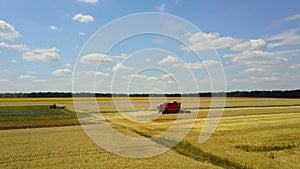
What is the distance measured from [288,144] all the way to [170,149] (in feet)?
22.2

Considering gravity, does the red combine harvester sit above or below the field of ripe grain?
above

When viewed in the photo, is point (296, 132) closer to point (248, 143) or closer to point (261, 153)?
point (248, 143)

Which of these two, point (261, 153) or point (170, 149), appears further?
point (170, 149)

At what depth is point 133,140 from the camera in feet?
68.3

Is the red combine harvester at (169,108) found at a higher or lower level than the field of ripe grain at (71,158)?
higher

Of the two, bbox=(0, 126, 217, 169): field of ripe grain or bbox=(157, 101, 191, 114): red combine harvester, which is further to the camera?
bbox=(157, 101, 191, 114): red combine harvester

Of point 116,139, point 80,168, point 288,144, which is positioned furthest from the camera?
point 116,139

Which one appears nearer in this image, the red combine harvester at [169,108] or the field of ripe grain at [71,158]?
the field of ripe grain at [71,158]

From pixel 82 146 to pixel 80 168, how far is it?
17.9 feet

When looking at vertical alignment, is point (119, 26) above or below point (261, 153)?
above

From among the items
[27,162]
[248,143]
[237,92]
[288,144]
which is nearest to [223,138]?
[248,143]

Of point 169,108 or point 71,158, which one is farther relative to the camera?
point 169,108

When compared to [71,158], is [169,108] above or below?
above

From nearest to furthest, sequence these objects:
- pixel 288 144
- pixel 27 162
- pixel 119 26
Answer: pixel 27 162 → pixel 288 144 → pixel 119 26
